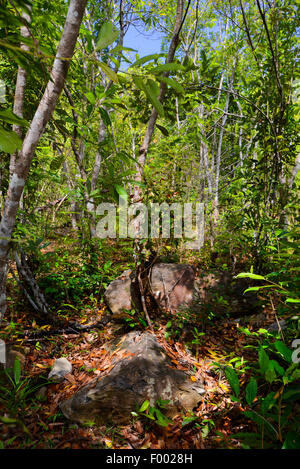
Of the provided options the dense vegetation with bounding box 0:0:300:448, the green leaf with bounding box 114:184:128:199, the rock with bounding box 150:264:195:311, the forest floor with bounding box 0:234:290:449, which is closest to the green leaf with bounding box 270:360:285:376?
the dense vegetation with bounding box 0:0:300:448

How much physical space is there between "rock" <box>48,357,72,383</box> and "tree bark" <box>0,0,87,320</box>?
1.41 metres

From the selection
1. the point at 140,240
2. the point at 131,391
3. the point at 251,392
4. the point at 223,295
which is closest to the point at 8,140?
the point at 251,392

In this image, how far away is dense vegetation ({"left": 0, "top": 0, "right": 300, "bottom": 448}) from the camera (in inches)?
39.0

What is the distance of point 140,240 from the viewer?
2.40m

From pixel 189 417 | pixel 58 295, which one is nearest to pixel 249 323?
pixel 189 417

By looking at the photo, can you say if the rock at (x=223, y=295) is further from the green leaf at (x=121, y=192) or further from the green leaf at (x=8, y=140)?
the green leaf at (x=8, y=140)

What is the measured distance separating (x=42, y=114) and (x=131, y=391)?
2133 mm

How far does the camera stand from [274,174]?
2.97 meters

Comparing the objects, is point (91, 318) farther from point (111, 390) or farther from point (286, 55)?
point (286, 55)

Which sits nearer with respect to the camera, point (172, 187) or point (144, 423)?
point (144, 423)

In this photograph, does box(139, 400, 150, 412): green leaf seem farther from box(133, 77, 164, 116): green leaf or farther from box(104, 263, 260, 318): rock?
box(133, 77, 164, 116): green leaf

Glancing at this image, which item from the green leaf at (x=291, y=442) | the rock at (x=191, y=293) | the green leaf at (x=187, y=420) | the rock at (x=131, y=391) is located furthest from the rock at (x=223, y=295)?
the green leaf at (x=291, y=442)

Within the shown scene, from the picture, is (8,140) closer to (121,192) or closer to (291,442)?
(121,192)
